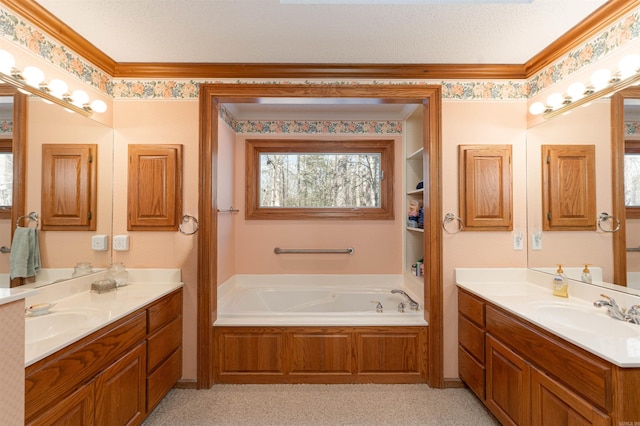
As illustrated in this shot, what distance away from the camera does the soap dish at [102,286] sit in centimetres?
205

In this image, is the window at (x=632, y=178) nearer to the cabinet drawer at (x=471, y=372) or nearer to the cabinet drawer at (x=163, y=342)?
the cabinet drawer at (x=471, y=372)

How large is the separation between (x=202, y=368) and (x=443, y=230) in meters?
2.10

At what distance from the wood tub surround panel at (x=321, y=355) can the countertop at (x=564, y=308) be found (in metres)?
0.61

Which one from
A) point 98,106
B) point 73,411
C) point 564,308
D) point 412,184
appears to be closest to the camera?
point 73,411

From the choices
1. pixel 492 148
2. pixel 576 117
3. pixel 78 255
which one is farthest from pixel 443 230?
pixel 78 255

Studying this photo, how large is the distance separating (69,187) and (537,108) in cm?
320

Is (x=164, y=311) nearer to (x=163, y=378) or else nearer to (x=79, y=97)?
(x=163, y=378)

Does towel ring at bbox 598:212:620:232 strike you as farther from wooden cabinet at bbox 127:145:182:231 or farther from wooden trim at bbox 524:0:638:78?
wooden cabinet at bbox 127:145:182:231

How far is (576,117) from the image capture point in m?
1.97

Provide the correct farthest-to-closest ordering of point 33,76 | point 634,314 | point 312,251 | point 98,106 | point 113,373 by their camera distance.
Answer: point 312,251
point 98,106
point 33,76
point 113,373
point 634,314

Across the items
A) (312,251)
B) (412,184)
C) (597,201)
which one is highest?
(412,184)

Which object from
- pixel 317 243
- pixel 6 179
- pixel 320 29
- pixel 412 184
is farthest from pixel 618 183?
pixel 6 179

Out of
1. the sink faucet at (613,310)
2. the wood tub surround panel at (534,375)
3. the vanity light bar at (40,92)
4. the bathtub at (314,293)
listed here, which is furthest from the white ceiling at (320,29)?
the bathtub at (314,293)

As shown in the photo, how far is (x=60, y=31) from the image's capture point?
1897 millimetres
